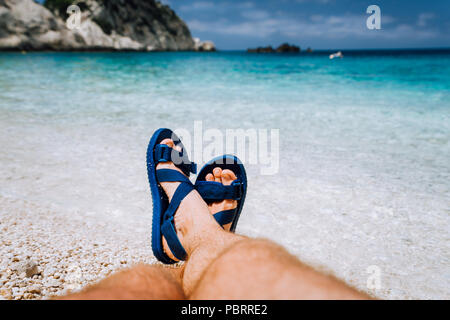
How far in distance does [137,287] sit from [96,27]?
4992 centimetres

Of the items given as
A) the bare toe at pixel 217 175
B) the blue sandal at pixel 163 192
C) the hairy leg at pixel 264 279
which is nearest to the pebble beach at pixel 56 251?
the blue sandal at pixel 163 192

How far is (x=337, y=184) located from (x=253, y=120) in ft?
7.72

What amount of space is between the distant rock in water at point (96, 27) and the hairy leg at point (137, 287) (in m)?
38.1

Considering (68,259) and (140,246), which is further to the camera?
(140,246)

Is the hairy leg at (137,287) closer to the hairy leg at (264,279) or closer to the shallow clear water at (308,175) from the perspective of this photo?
the hairy leg at (264,279)

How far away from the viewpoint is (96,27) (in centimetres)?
4278

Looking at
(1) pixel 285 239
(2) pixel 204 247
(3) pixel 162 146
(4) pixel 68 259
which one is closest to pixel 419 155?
(1) pixel 285 239

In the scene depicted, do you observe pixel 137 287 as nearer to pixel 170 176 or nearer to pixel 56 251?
pixel 56 251

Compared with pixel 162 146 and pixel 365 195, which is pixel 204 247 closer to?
pixel 162 146

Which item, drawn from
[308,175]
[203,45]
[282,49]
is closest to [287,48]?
[282,49]

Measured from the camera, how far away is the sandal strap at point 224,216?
1775 millimetres

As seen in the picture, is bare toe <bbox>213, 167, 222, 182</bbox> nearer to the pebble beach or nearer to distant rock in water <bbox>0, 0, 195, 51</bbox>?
the pebble beach

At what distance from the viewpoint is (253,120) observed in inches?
177

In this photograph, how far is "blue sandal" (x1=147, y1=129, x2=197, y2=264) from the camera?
147cm
